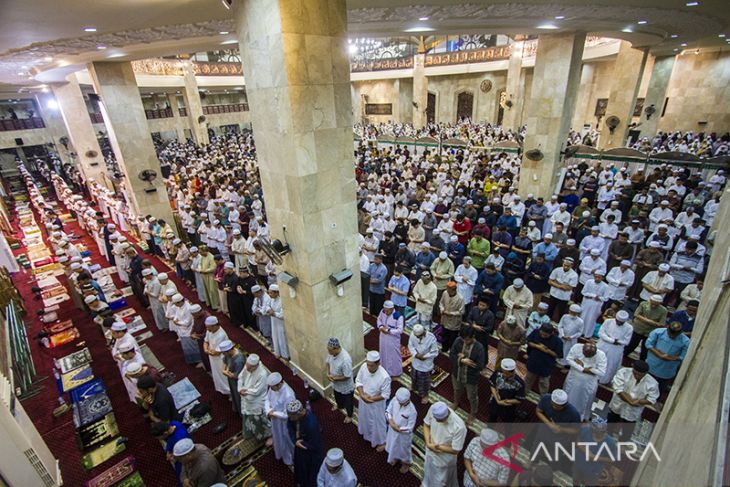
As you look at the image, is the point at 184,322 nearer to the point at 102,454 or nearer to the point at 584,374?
the point at 102,454

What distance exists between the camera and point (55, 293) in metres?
9.29

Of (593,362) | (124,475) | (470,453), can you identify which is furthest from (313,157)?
(124,475)

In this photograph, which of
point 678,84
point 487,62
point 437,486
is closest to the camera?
point 437,486

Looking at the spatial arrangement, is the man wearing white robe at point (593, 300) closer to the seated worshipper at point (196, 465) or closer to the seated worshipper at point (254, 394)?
the seated worshipper at point (254, 394)

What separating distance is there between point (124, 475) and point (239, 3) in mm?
5957

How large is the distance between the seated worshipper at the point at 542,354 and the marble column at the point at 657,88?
19.3m

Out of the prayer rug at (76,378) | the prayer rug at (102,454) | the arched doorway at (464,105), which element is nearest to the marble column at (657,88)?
the arched doorway at (464,105)

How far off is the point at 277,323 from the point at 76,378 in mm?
3629

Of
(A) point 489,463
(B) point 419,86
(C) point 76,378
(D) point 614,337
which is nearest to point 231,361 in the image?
(A) point 489,463

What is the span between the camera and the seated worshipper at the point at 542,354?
4.66 meters

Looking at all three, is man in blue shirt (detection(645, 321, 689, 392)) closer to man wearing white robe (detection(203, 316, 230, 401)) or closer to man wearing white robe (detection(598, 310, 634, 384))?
man wearing white robe (detection(598, 310, 634, 384))

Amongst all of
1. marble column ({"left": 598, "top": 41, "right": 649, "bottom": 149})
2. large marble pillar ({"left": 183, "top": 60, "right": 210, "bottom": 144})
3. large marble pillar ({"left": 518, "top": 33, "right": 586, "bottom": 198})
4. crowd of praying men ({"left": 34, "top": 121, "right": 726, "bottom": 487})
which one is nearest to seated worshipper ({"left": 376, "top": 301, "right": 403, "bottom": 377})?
crowd of praying men ({"left": 34, "top": 121, "right": 726, "bottom": 487})

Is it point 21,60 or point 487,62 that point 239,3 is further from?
point 487,62

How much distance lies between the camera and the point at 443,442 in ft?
12.0
